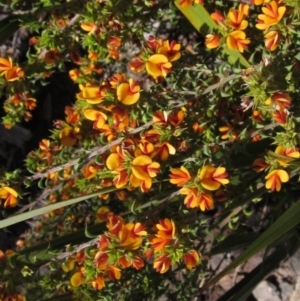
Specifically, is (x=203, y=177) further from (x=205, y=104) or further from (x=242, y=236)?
(x=242, y=236)

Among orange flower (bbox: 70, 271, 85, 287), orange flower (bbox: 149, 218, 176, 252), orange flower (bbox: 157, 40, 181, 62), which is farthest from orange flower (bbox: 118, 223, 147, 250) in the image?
orange flower (bbox: 157, 40, 181, 62)

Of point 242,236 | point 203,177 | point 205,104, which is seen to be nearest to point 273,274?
point 242,236

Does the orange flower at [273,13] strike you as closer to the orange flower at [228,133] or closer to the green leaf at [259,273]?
the orange flower at [228,133]

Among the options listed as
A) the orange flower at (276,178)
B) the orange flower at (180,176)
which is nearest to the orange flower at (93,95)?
the orange flower at (180,176)

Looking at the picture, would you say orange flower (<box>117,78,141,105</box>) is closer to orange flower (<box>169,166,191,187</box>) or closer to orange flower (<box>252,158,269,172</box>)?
orange flower (<box>169,166,191,187</box>)

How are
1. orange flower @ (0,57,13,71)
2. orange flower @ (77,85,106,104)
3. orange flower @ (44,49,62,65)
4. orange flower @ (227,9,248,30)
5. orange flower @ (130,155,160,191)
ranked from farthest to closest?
orange flower @ (44,49,62,65), orange flower @ (0,57,13,71), orange flower @ (227,9,248,30), orange flower @ (77,85,106,104), orange flower @ (130,155,160,191)

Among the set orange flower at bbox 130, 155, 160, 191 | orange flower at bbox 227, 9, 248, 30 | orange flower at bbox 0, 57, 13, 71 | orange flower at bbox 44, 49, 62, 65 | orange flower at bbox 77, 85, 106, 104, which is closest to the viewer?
orange flower at bbox 130, 155, 160, 191

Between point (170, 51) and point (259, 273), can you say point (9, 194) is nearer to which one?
point (170, 51)

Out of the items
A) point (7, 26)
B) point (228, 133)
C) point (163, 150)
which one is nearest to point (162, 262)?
point (163, 150)
